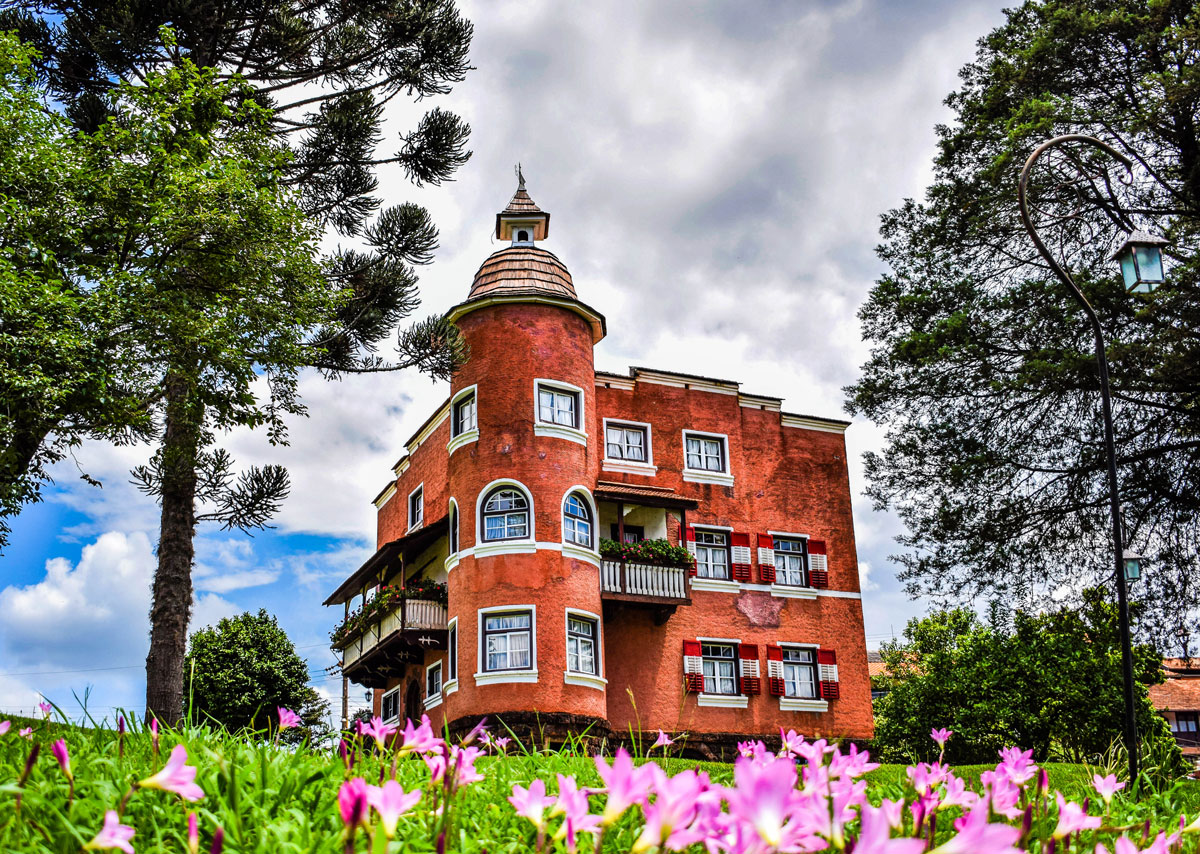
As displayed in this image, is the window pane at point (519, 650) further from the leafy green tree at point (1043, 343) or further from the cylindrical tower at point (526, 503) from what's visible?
the leafy green tree at point (1043, 343)

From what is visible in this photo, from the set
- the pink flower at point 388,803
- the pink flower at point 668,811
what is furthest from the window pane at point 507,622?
the pink flower at point 668,811

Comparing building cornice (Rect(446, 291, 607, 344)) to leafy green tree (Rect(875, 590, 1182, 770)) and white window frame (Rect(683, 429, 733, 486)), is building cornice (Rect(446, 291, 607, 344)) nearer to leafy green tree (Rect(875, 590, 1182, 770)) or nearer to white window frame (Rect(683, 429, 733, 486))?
white window frame (Rect(683, 429, 733, 486))

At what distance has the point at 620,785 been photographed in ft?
6.68

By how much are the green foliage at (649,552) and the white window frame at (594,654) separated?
1.76m

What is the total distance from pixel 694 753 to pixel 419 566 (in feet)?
32.0

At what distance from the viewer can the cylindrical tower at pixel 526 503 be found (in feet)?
79.9

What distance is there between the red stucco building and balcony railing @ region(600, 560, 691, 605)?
0.18 feet

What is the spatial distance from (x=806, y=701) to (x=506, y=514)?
32.5ft

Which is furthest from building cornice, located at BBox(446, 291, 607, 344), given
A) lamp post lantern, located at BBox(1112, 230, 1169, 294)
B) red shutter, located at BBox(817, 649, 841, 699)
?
lamp post lantern, located at BBox(1112, 230, 1169, 294)

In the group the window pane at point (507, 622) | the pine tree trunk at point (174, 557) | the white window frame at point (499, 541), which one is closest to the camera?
the pine tree trunk at point (174, 557)

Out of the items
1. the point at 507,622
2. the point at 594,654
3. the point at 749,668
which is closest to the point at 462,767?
the point at 507,622

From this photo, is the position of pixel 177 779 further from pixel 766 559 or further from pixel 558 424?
pixel 766 559

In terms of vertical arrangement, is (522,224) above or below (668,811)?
above

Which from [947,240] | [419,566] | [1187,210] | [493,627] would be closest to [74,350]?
[493,627]
